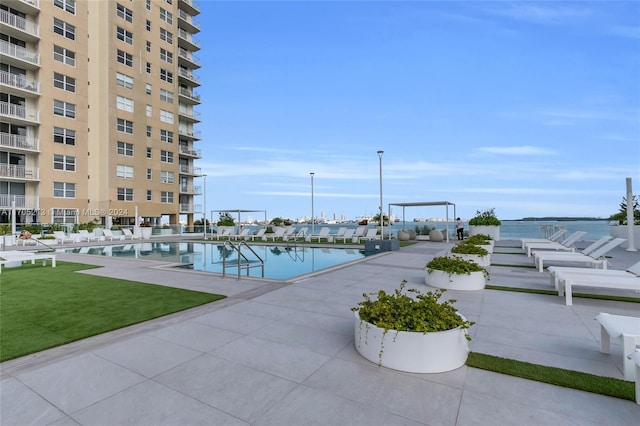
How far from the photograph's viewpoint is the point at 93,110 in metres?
28.8

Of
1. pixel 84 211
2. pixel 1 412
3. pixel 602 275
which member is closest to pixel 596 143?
pixel 602 275

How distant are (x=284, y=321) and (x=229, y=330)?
2.59 ft

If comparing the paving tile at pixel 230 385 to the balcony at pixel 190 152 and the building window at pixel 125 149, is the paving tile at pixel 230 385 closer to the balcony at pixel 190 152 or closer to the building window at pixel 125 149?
the building window at pixel 125 149

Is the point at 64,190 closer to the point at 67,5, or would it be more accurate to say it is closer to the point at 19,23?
the point at 19,23

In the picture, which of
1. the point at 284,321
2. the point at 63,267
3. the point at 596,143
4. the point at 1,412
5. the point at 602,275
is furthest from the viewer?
the point at 596,143

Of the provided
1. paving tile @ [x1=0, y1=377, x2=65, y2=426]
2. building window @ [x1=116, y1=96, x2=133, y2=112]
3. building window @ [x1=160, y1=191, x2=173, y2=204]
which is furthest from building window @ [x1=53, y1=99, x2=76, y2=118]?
paving tile @ [x1=0, y1=377, x2=65, y2=426]

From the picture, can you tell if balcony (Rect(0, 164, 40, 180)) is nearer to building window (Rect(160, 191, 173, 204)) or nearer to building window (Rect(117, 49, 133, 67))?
building window (Rect(160, 191, 173, 204))

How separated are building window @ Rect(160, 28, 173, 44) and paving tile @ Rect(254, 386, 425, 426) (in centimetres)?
4062

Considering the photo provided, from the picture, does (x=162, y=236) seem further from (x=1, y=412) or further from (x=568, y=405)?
(x=568, y=405)

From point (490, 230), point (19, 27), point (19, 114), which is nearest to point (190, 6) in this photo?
point (19, 27)

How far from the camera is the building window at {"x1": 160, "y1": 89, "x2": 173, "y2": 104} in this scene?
33812mm

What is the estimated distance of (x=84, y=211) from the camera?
27672 mm

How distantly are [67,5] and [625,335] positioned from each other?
39.2 meters

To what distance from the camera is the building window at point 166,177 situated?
3359 cm
